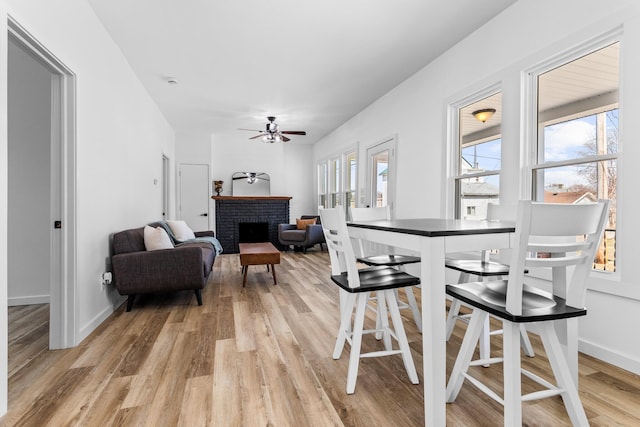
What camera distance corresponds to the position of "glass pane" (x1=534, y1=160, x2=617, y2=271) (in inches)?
85.5

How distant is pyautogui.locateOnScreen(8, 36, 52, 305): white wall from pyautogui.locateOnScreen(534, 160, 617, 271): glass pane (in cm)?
454

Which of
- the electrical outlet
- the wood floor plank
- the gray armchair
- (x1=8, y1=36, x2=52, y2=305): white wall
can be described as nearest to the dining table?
the wood floor plank

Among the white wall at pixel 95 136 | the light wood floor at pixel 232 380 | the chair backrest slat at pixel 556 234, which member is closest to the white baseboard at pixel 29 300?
the light wood floor at pixel 232 380

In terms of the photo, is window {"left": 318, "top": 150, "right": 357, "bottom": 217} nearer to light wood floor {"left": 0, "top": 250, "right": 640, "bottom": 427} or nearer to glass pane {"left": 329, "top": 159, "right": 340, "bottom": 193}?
glass pane {"left": 329, "top": 159, "right": 340, "bottom": 193}

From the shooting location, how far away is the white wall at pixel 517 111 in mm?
1971

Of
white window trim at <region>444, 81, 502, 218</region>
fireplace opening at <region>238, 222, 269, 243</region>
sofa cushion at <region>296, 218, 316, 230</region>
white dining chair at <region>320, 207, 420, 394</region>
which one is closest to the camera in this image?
white dining chair at <region>320, 207, 420, 394</region>

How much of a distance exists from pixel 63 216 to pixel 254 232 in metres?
5.60

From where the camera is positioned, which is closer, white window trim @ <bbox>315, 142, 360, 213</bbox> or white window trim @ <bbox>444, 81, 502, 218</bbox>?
white window trim @ <bbox>444, 81, 502, 218</bbox>

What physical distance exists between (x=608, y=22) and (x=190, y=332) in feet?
11.7

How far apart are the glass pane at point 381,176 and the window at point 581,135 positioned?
251 centimetres

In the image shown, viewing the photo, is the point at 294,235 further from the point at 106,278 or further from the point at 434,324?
the point at 434,324

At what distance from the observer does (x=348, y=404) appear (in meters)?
1.62

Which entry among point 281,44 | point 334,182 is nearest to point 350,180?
point 334,182

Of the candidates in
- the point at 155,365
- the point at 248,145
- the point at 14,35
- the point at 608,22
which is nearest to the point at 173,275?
the point at 155,365
